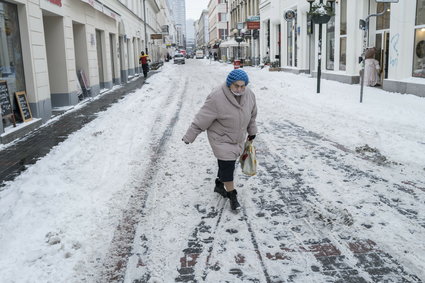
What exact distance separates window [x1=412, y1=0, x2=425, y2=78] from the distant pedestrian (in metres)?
2.69

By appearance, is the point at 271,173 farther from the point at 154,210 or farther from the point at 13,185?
the point at 13,185

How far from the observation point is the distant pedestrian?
1553 cm

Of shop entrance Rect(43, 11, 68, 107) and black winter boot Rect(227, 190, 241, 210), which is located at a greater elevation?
shop entrance Rect(43, 11, 68, 107)

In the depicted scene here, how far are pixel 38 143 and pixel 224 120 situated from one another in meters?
5.36

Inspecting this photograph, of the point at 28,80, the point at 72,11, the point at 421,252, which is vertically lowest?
the point at 421,252

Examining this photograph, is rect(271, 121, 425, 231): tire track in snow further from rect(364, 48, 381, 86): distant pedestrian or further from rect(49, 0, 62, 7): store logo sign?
rect(364, 48, 381, 86): distant pedestrian

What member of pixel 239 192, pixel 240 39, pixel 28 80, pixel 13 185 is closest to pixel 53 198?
pixel 13 185

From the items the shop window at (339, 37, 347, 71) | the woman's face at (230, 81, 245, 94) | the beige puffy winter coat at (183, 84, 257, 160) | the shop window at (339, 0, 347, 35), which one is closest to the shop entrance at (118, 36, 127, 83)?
the shop window at (339, 37, 347, 71)

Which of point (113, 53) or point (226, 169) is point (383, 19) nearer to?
point (226, 169)

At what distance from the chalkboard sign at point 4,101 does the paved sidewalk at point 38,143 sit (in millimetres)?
712

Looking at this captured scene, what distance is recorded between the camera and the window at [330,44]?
1995 cm

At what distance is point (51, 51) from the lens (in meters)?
13.2

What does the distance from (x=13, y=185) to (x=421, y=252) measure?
16.4 ft

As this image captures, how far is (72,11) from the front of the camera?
47.0 ft
